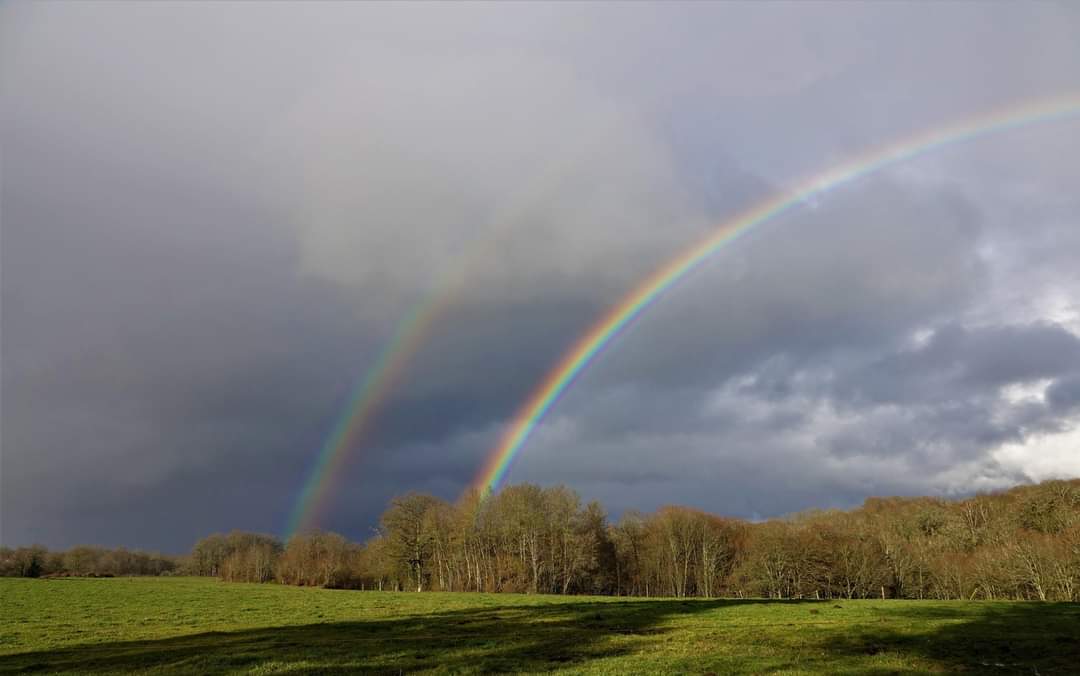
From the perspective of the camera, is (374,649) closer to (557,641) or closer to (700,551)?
(557,641)

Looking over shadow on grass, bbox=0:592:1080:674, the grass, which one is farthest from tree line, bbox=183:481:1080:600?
shadow on grass, bbox=0:592:1080:674

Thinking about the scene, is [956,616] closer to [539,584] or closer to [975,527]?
[539,584]

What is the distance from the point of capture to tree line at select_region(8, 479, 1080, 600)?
106m

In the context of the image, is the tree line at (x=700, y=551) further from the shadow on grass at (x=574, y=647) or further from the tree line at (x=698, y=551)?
the shadow on grass at (x=574, y=647)

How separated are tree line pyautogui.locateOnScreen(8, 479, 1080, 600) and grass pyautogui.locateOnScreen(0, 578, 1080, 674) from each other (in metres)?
65.0

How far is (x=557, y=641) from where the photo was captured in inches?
1064

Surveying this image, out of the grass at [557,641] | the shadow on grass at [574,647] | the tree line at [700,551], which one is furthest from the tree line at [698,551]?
the shadow on grass at [574,647]

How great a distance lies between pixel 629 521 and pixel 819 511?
64.3 metres

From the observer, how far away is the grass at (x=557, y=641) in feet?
67.6

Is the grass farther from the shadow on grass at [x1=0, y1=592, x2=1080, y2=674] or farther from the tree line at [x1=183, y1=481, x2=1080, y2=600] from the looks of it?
the tree line at [x1=183, y1=481, x2=1080, y2=600]

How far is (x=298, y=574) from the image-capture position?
138500 mm

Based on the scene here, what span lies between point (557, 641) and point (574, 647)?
7.06ft

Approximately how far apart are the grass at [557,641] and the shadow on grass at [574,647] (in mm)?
72

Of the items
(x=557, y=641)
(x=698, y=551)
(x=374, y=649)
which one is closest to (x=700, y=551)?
(x=698, y=551)
